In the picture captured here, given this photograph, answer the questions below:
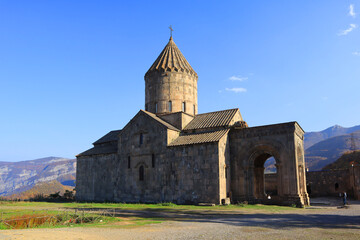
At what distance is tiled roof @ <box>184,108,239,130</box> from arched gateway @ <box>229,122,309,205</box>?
123 centimetres

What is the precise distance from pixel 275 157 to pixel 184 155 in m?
7.21

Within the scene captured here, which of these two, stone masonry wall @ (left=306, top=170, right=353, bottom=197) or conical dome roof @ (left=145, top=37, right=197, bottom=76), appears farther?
stone masonry wall @ (left=306, top=170, right=353, bottom=197)

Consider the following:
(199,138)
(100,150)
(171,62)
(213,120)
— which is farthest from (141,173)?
(171,62)

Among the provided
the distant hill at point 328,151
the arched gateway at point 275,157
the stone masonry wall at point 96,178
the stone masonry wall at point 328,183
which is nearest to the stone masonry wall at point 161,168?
the stone masonry wall at point 96,178

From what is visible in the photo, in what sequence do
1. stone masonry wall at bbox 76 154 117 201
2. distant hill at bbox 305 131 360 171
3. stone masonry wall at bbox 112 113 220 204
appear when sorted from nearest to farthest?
stone masonry wall at bbox 112 113 220 204 < stone masonry wall at bbox 76 154 117 201 < distant hill at bbox 305 131 360 171

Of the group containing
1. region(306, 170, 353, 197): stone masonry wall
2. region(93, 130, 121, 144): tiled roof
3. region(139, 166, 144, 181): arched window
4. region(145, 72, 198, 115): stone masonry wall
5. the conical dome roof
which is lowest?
region(306, 170, 353, 197): stone masonry wall

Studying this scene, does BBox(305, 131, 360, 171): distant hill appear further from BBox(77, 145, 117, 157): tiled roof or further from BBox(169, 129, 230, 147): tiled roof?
BBox(169, 129, 230, 147): tiled roof

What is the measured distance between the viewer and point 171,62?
31.2 m

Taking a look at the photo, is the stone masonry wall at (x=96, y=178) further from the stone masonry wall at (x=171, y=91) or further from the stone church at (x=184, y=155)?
the stone masonry wall at (x=171, y=91)

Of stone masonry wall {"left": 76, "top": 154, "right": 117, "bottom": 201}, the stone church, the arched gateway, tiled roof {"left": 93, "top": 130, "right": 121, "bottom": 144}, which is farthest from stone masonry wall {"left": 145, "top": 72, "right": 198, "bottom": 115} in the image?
stone masonry wall {"left": 76, "top": 154, "right": 117, "bottom": 201}

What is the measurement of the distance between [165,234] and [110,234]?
1.92 metres

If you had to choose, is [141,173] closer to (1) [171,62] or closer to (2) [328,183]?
(1) [171,62]

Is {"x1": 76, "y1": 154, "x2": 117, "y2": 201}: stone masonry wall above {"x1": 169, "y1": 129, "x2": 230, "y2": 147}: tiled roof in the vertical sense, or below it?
below

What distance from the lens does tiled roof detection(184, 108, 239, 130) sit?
26578 millimetres
